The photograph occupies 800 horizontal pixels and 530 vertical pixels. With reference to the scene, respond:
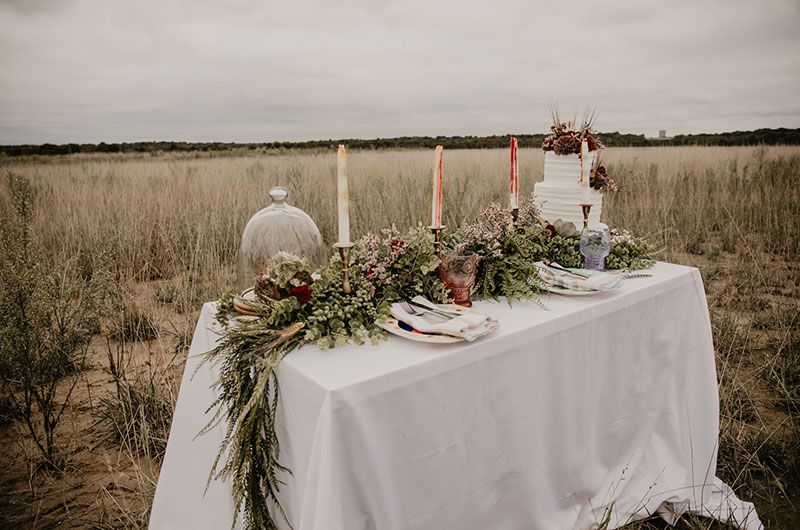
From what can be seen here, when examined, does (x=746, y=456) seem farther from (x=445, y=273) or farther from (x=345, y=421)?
(x=345, y=421)

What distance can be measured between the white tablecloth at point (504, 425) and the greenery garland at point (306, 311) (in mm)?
53

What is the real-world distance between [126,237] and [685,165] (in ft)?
30.0

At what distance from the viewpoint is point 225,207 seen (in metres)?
5.43

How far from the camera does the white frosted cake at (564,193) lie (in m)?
2.11

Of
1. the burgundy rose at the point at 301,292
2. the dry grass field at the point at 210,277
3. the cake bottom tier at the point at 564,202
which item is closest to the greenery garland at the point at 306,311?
the burgundy rose at the point at 301,292

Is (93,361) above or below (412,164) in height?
below

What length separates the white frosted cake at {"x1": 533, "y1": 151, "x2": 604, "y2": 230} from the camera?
211 cm

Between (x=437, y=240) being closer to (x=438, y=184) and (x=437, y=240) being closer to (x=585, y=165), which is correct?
(x=438, y=184)

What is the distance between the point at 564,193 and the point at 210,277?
2.73 metres

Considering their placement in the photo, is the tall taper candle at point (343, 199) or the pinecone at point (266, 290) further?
the pinecone at point (266, 290)

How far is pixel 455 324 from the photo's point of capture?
1127mm

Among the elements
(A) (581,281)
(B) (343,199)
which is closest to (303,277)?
(B) (343,199)

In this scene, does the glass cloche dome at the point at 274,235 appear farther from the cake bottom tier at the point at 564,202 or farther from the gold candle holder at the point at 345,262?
the cake bottom tier at the point at 564,202

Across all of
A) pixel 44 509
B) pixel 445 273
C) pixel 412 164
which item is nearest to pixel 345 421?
pixel 445 273
